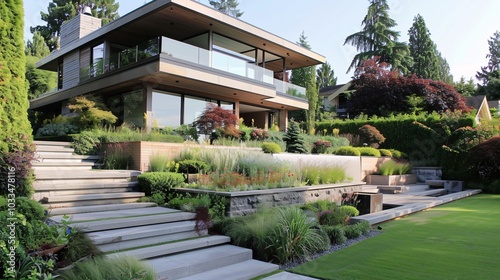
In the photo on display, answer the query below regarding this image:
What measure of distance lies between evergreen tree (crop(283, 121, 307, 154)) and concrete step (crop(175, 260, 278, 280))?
11.3 metres

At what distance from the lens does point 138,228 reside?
527cm

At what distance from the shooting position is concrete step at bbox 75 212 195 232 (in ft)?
16.1

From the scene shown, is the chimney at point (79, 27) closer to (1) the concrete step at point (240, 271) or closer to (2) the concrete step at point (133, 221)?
(2) the concrete step at point (133, 221)

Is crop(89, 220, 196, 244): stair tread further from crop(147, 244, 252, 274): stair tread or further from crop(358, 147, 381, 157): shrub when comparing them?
crop(358, 147, 381, 157): shrub

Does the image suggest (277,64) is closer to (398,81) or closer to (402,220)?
(398,81)

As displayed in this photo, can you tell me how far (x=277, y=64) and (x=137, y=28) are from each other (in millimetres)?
9589

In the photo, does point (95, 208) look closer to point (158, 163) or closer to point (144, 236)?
point (144, 236)

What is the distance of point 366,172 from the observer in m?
15.8

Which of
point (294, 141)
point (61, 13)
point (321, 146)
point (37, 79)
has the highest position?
point (61, 13)

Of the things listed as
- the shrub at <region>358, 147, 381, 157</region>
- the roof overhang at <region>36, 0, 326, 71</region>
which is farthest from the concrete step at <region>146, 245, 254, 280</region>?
the shrub at <region>358, 147, 381, 157</region>

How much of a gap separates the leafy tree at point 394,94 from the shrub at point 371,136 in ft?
26.7

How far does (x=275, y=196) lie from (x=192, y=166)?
2.15 metres

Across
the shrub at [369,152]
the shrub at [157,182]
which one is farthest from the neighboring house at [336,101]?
the shrub at [157,182]

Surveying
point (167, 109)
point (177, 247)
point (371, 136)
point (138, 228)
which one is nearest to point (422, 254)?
point (177, 247)
